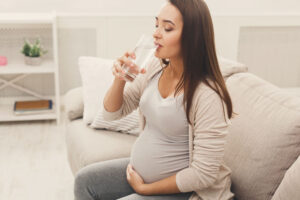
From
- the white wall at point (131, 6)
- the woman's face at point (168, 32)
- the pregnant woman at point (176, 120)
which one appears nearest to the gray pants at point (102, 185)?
the pregnant woman at point (176, 120)

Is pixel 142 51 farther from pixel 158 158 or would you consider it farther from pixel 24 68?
pixel 24 68

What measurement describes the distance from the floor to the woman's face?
1.29 m

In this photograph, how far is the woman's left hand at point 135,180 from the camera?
137 cm

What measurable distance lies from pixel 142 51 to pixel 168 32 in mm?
120

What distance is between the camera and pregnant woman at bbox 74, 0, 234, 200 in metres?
1.23

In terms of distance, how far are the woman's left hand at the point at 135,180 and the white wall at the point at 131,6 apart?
220 cm

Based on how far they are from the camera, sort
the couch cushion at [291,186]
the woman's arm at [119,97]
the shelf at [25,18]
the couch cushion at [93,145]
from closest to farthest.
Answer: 1. the couch cushion at [291,186]
2. the woman's arm at [119,97]
3. the couch cushion at [93,145]
4. the shelf at [25,18]

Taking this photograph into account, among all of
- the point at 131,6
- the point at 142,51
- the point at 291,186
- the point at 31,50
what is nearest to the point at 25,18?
the point at 31,50

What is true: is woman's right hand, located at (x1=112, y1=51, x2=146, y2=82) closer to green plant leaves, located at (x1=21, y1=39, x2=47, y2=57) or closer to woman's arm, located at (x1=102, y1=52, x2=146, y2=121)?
woman's arm, located at (x1=102, y1=52, x2=146, y2=121)

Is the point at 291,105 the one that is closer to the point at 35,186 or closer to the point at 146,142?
the point at 146,142

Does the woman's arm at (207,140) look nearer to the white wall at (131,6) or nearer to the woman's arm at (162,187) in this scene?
the woman's arm at (162,187)

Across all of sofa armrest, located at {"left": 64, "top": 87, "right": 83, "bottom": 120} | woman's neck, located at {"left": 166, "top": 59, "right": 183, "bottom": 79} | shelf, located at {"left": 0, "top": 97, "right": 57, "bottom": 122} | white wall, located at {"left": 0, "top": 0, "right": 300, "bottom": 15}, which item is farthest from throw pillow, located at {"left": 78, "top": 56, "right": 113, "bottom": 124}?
white wall, located at {"left": 0, "top": 0, "right": 300, "bottom": 15}

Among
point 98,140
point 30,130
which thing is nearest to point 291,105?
point 98,140

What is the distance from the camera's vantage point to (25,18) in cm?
297
